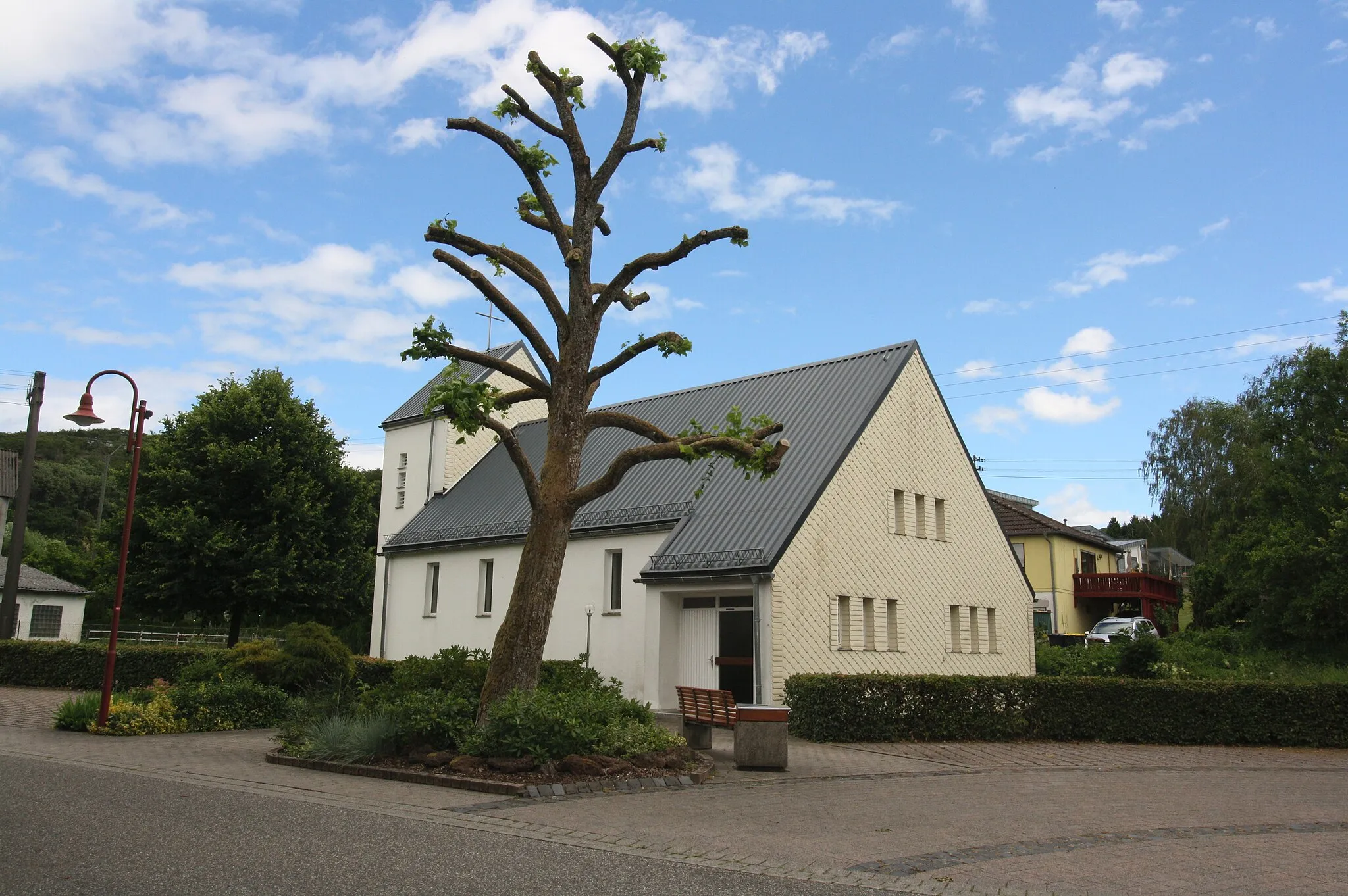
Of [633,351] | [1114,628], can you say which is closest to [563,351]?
[633,351]

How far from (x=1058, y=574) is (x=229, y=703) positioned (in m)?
38.7

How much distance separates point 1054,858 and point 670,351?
8.35m

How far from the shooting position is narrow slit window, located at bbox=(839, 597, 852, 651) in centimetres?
2138

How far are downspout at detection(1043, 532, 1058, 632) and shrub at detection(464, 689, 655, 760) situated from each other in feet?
126

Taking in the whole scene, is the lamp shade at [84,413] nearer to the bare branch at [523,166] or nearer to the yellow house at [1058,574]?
the bare branch at [523,166]

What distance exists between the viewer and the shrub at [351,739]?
1245cm

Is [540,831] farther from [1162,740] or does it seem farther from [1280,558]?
[1280,558]

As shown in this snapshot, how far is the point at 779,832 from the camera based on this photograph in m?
8.80

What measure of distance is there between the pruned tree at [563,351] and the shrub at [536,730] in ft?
2.72

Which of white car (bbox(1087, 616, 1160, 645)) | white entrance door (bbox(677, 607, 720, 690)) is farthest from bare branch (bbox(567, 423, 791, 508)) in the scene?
white car (bbox(1087, 616, 1160, 645))

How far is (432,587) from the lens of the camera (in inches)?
1187

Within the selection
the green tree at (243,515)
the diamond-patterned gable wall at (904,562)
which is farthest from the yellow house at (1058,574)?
the green tree at (243,515)

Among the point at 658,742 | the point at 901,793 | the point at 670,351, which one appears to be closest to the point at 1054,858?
the point at 901,793

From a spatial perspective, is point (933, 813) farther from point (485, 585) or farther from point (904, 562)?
point (485, 585)
